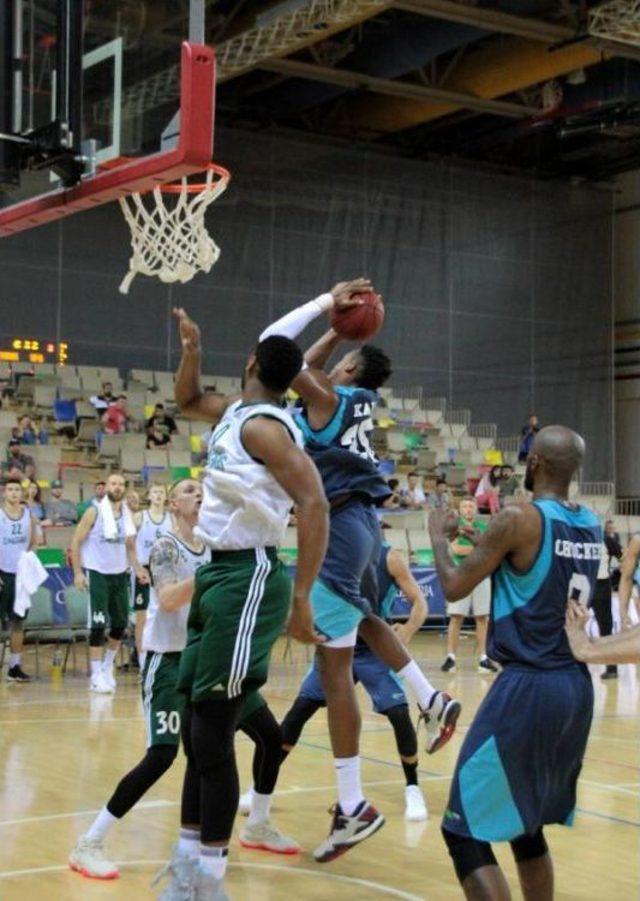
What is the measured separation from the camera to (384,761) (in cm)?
891

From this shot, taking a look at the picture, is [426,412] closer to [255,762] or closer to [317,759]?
A: [317,759]

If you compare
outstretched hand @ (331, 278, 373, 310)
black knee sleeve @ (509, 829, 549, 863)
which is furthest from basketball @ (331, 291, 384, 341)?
black knee sleeve @ (509, 829, 549, 863)

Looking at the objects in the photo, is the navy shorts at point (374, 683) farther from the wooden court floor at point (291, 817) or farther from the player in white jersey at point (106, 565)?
the player in white jersey at point (106, 565)

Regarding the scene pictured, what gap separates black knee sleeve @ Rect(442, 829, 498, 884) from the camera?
13.9ft

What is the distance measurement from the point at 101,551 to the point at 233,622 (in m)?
8.26

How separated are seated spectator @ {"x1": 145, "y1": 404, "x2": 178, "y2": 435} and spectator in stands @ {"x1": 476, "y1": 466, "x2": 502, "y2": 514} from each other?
16.2ft

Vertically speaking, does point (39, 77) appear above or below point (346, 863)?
above

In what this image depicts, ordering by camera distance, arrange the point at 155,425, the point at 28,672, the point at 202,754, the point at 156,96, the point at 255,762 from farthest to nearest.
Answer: the point at 155,425
the point at 28,672
the point at 156,96
the point at 255,762
the point at 202,754

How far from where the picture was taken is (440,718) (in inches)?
255

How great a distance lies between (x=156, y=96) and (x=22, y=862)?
3761 millimetres

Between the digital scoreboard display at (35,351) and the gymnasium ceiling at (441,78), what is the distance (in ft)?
17.8

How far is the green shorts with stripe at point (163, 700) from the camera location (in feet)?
19.2

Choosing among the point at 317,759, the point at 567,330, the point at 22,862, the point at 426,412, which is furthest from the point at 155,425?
the point at 22,862

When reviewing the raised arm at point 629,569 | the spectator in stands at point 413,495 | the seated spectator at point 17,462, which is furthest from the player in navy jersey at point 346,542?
the spectator in stands at point 413,495
